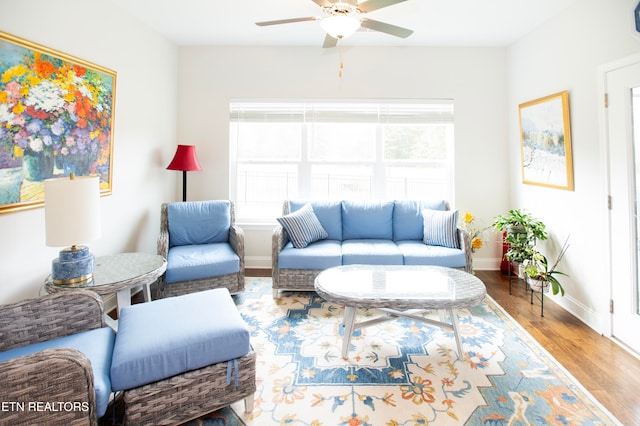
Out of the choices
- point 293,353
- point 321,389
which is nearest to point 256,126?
point 293,353

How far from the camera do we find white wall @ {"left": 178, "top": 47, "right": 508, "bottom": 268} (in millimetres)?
3914

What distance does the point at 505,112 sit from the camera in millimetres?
3934

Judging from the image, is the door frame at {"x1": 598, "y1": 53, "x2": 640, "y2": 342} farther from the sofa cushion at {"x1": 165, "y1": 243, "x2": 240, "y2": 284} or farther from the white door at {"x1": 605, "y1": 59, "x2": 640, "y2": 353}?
the sofa cushion at {"x1": 165, "y1": 243, "x2": 240, "y2": 284}

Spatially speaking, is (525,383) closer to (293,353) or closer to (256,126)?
(293,353)

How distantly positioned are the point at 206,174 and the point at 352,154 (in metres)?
1.86

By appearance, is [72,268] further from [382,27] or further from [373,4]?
[382,27]

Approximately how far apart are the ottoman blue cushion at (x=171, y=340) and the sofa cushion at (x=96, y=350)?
0.15ft

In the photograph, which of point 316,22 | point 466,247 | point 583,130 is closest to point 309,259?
point 466,247

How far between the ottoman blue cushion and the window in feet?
7.90

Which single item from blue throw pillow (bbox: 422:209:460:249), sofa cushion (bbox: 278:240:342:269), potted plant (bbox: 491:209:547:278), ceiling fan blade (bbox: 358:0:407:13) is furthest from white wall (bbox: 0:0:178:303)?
potted plant (bbox: 491:209:547:278)

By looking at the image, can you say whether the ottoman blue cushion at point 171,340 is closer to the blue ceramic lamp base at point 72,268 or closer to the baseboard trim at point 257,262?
the blue ceramic lamp base at point 72,268

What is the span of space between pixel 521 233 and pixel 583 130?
3.41ft

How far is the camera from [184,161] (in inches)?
141

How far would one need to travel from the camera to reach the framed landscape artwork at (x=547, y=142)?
287cm
